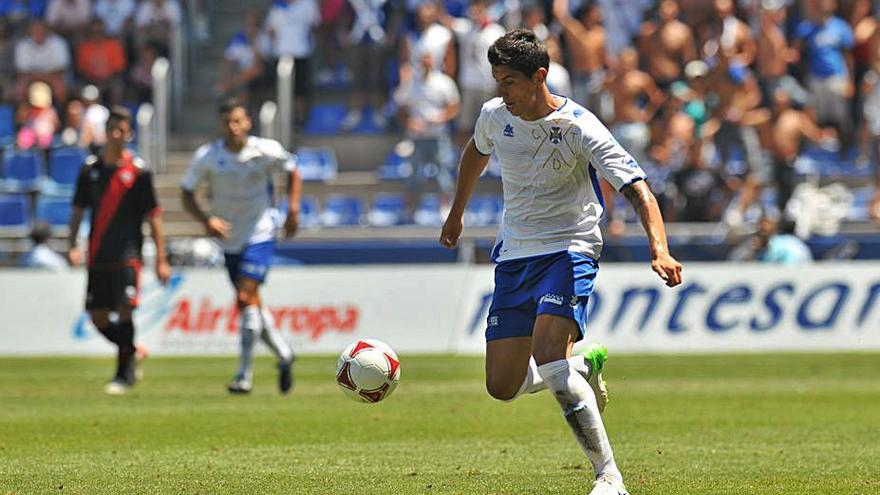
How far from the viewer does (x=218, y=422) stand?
12.2 metres

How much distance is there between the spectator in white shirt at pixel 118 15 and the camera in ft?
89.8

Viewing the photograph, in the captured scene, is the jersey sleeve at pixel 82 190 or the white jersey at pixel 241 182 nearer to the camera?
the white jersey at pixel 241 182

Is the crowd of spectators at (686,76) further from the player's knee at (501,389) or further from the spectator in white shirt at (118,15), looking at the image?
the player's knee at (501,389)

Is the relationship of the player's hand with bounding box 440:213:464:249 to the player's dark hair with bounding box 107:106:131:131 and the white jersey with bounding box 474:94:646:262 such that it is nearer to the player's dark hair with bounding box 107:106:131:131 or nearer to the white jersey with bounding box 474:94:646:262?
the white jersey with bounding box 474:94:646:262

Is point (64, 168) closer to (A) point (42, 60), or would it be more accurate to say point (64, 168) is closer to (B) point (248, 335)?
(A) point (42, 60)

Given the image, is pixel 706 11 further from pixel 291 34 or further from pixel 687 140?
pixel 291 34

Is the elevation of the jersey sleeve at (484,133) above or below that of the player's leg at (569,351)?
above

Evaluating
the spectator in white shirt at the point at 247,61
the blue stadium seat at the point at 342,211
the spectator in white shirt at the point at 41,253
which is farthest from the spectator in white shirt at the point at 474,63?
the spectator in white shirt at the point at 41,253

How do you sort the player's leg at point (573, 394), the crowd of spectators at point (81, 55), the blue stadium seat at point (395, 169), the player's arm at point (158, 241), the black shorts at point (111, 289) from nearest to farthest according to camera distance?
the player's leg at point (573, 394), the black shorts at point (111, 289), the player's arm at point (158, 241), the blue stadium seat at point (395, 169), the crowd of spectators at point (81, 55)

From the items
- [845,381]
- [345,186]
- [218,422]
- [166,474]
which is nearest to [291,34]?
[345,186]

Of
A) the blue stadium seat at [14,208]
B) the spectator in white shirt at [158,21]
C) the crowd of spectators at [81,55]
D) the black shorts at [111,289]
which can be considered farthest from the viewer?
the spectator in white shirt at [158,21]

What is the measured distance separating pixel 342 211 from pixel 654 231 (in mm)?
17190

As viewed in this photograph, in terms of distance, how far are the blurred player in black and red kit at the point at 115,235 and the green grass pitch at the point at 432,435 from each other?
26.4 inches

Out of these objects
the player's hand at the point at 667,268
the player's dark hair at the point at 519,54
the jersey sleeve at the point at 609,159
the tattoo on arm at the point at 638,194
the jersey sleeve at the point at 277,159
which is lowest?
the jersey sleeve at the point at 277,159
